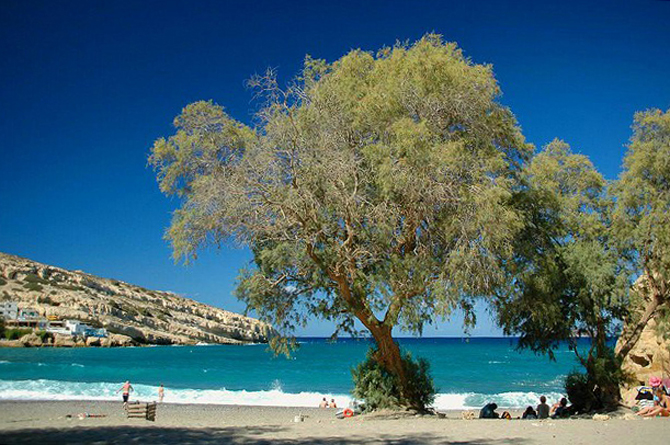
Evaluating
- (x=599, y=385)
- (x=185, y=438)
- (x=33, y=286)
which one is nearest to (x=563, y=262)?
(x=599, y=385)

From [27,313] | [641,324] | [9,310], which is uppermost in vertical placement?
[9,310]

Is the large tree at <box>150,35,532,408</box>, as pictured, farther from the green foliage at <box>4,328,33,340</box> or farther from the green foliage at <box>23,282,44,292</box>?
the green foliage at <box>23,282,44,292</box>

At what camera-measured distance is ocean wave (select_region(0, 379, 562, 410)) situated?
102 ft

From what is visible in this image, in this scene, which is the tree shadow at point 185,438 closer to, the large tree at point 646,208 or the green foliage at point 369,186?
the green foliage at point 369,186

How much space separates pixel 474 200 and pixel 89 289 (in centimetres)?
11547

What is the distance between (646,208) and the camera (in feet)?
50.2

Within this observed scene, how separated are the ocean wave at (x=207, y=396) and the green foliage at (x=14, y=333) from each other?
53.1 metres

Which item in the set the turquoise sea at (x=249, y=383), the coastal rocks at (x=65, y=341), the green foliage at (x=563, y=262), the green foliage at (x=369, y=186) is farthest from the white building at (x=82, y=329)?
the green foliage at (x=563, y=262)

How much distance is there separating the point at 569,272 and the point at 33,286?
346ft

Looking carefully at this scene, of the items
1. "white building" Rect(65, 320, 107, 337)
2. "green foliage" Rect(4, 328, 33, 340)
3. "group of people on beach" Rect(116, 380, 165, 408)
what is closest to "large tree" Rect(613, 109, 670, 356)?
"group of people on beach" Rect(116, 380, 165, 408)

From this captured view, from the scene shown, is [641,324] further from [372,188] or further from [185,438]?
[185,438]

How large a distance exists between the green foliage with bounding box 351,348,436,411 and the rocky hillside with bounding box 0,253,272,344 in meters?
72.1

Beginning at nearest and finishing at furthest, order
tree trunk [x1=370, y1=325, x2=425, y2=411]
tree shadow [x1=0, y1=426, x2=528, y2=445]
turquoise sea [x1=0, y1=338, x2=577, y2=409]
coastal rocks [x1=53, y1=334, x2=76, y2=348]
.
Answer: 1. tree shadow [x1=0, y1=426, x2=528, y2=445]
2. tree trunk [x1=370, y1=325, x2=425, y2=411]
3. turquoise sea [x1=0, y1=338, x2=577, y2=409]
4. coastal rocks [x1=53, y1=334, x2=76, y2=348]

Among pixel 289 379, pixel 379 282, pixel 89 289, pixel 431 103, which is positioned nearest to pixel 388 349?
pixel 379 282
